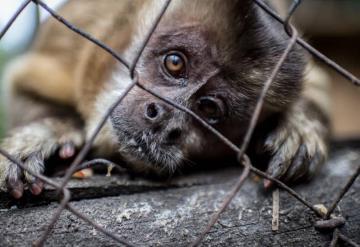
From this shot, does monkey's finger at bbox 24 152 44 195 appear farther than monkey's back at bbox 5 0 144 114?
No

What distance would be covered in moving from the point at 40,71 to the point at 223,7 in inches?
71.4

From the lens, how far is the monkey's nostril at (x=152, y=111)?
2.65 metres

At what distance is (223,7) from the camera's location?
2.80m

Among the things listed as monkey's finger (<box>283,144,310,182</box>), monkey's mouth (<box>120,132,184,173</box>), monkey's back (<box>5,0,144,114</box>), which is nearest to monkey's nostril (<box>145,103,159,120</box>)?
monkey's mouth (<box>120,132,184,173</box>)

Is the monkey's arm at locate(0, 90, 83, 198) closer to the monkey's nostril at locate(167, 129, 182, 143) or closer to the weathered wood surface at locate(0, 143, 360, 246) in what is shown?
the weathered wood surface at locate(0, 143, 360, 246)

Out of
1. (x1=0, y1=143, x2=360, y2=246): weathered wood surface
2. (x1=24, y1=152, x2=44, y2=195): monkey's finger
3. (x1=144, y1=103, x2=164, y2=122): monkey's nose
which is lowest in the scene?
(x1=0, y1=143, x2=360, y2=246): weathered wood surface

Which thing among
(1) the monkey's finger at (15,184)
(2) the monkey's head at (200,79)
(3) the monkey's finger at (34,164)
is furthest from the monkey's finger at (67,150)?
(1) the monkey's finger at (15,184)

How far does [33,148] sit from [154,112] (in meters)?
0.71

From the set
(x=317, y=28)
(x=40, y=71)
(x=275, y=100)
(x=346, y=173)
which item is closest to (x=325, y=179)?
(x=346, y=173)

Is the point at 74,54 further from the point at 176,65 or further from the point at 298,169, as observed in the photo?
the point at 298,169

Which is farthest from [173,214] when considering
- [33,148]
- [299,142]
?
[299,142]

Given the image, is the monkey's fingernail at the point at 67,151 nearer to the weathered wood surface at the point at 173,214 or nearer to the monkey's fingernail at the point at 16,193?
the weathered wood surface at the point at 173,214

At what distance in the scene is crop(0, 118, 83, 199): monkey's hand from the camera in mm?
2203

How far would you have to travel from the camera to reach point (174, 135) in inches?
108
